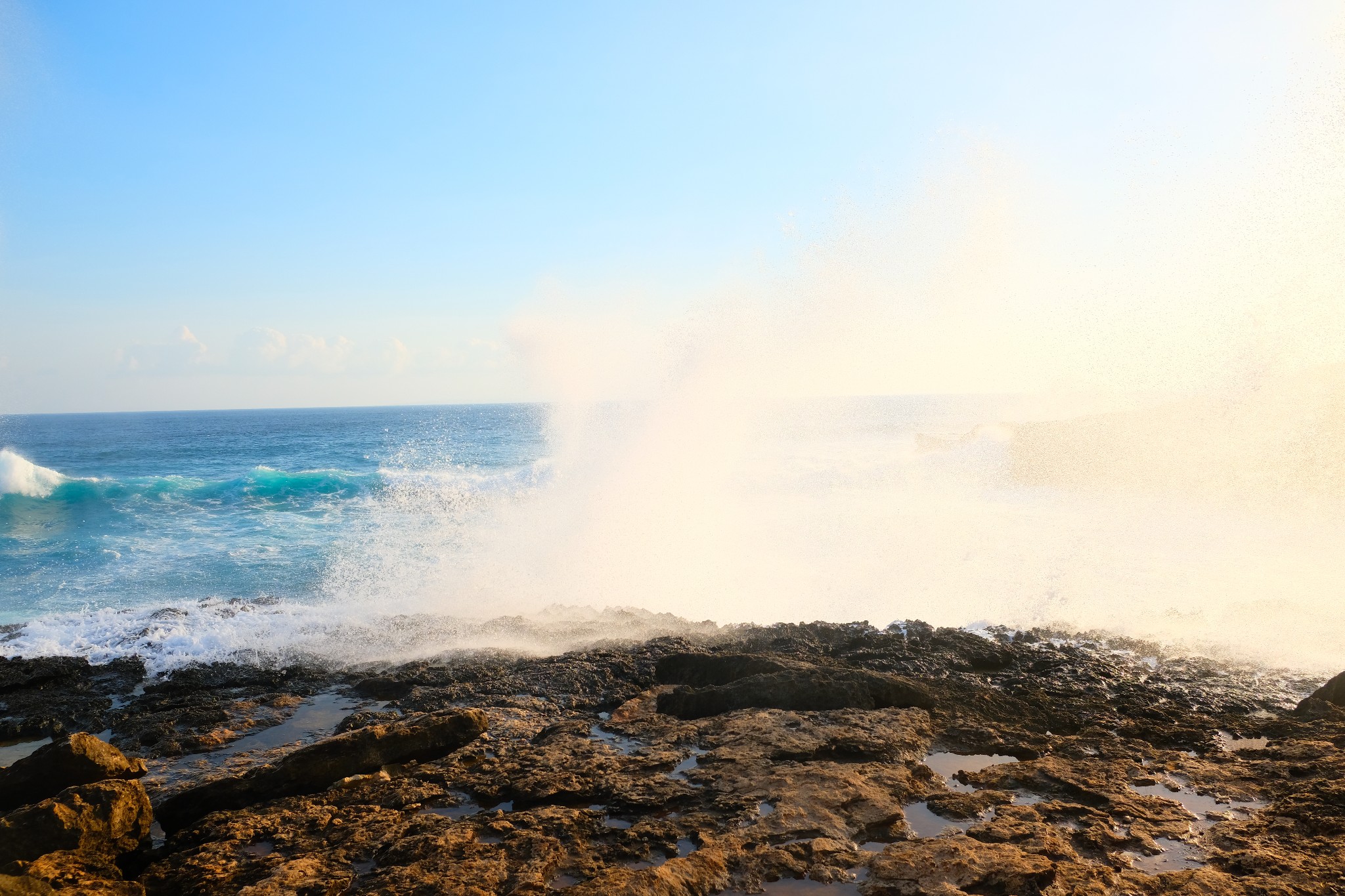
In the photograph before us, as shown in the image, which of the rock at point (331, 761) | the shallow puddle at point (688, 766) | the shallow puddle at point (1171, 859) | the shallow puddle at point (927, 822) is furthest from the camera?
the shallow puddle at point (688, 766)

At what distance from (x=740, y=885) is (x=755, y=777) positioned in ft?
4.22

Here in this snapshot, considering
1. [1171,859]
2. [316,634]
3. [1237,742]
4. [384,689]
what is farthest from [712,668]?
[316,634]

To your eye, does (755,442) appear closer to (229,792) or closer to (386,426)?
(229,792)

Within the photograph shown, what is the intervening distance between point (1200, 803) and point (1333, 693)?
2.89 meters

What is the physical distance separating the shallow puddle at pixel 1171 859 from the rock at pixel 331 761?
4.79 m

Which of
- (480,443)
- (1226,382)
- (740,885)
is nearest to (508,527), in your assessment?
(740,885)

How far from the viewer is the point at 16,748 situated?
7320 mm

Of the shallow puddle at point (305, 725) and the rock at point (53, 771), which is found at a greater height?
the rock at point (53, 771)

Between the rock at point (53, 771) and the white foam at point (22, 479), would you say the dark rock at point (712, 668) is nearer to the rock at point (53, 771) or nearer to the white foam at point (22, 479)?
the rock at point (53, 771)

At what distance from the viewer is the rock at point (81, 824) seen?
4.57 m

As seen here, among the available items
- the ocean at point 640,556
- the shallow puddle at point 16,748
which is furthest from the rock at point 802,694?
the shallow puddle at point 16,748

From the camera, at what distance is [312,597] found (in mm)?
13516

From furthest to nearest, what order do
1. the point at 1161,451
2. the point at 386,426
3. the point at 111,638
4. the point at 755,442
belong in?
the point at 386,426 → the point at 1161,451 → the point at 755,442 → the point at 111,638

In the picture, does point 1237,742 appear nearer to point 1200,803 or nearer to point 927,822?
point 1200,803
